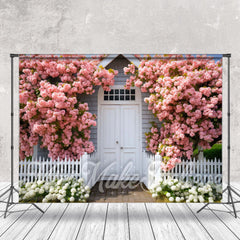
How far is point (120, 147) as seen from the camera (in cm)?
408

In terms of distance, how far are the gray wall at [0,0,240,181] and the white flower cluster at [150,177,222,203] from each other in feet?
2.59

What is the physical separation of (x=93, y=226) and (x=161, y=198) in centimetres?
123

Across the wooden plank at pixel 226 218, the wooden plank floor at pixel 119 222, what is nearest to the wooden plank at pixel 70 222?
the wooden plank floor at pixel 119 222

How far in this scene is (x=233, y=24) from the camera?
457 centimetres

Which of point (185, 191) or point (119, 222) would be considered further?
point (185, 191)

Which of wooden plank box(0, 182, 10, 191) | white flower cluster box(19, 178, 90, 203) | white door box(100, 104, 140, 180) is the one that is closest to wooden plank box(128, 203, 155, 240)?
white door box(100, 104, 140, 180)

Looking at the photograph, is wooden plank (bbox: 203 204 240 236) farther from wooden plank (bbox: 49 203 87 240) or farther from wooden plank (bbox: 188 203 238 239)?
wooden plank (bbox: 49 203 87 240)

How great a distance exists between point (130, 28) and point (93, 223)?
3082 mm

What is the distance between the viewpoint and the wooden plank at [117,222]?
117 inches

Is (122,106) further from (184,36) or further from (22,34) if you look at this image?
(22,34)

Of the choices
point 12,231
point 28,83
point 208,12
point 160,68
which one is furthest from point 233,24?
point 12,231

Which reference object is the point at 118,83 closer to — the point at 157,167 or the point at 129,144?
the point at 129,144

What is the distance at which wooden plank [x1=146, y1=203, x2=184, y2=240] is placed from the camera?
2.97m

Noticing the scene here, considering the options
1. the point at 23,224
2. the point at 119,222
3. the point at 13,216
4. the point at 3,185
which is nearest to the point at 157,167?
the point at 119,222
